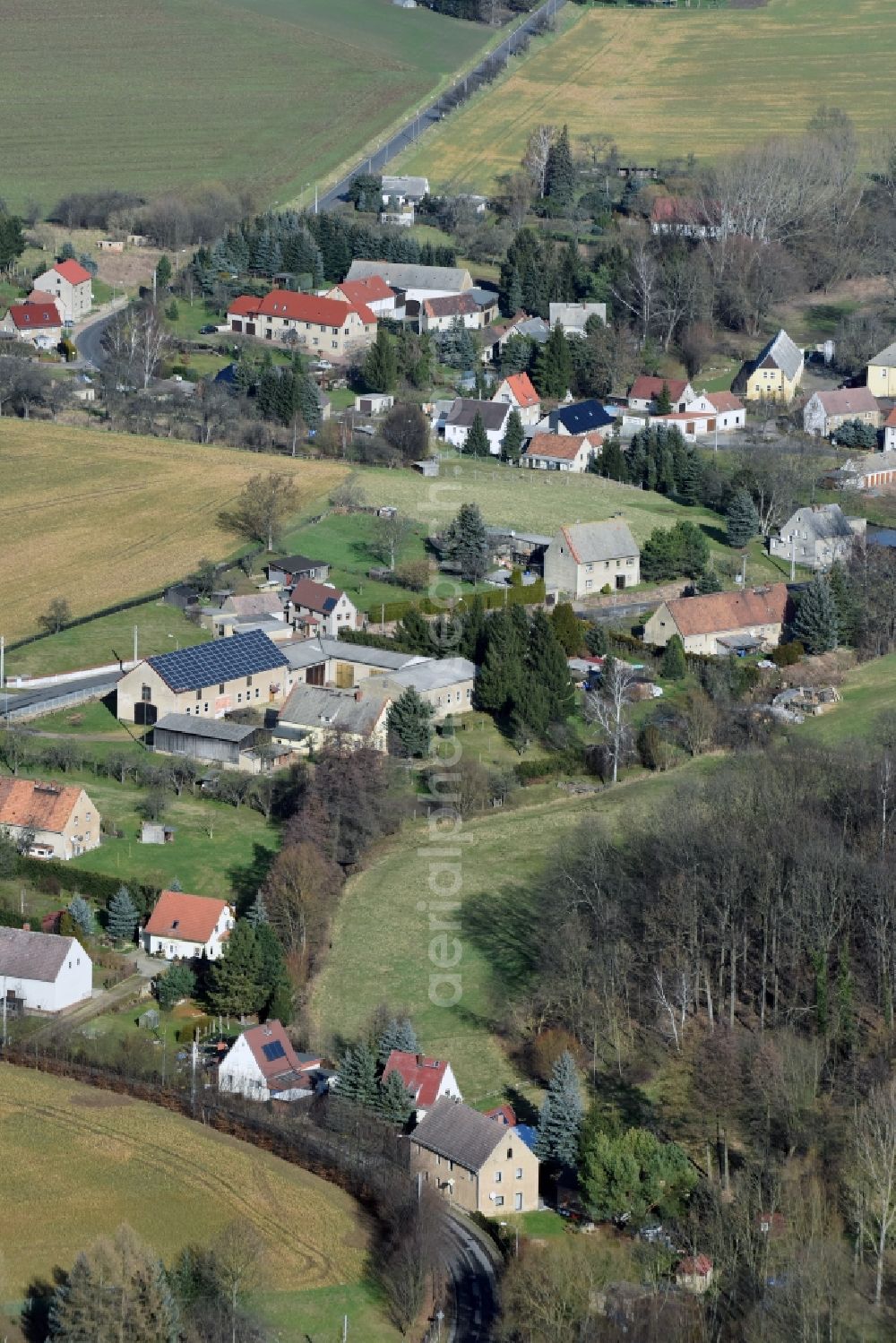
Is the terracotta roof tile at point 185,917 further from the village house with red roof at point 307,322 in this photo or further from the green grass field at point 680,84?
the green grass field at point 680,84

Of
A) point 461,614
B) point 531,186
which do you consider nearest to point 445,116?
point 531,186

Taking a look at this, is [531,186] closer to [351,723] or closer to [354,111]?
[354,111]

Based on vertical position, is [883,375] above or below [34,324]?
below

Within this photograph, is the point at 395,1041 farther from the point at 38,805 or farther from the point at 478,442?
the point at 478,442

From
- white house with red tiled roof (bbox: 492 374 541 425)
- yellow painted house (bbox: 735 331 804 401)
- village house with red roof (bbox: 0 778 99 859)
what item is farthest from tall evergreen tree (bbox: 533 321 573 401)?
village house with red roof (bbox: 0 778 99 859)

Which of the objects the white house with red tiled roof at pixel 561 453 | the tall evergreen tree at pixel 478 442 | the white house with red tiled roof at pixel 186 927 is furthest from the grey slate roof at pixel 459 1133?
the tall evergreen tree at pixel 478 442

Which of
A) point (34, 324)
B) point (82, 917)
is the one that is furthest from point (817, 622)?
point (34, 324)
